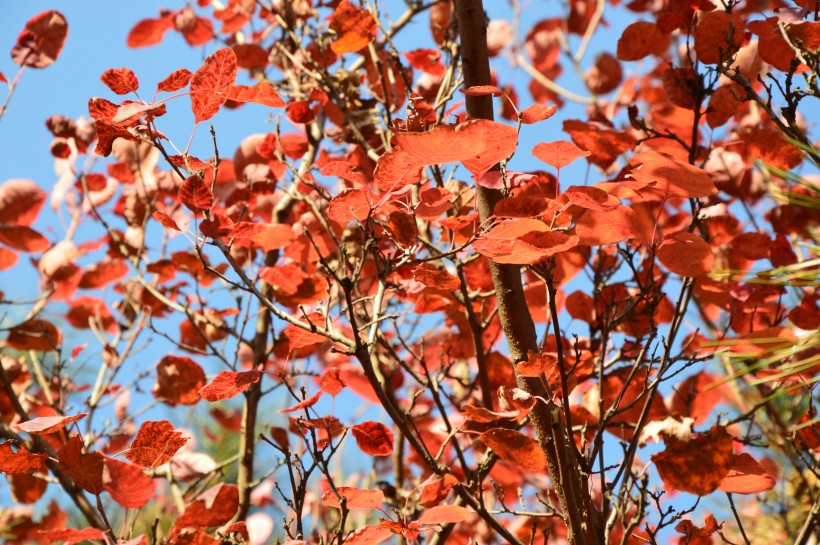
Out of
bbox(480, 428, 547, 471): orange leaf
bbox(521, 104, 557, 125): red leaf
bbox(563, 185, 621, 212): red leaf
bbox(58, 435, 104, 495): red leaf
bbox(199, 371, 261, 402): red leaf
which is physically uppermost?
bbox(521, 104, 557, 125): red leaf

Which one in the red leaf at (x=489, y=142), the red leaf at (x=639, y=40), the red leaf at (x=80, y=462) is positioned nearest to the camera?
the red leaf at (x=489, y=142)

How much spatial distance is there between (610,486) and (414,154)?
19.7 inches

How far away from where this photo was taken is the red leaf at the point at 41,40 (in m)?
1.69

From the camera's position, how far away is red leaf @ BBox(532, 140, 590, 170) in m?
0.93

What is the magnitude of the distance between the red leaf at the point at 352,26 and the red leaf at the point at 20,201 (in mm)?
871

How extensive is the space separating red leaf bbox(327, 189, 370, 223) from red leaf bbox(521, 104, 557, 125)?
8.9 inches

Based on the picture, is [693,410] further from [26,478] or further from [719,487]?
[26,478]

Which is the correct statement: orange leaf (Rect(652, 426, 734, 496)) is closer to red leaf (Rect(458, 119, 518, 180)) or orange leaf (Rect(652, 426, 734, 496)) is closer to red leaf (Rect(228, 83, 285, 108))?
red leaf (Rect(458, 119, 518, 180))

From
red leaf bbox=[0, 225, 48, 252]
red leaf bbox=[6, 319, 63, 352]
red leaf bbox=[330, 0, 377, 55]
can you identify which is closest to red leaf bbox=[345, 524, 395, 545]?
red leaf bbox=[330, 0, 377, 55]

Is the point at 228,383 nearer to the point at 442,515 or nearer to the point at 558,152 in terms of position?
the point at 442,515

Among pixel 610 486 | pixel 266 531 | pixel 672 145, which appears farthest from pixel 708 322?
pixel 266 531

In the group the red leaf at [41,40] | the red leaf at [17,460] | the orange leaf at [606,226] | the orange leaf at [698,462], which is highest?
the red leaf at [41,40]

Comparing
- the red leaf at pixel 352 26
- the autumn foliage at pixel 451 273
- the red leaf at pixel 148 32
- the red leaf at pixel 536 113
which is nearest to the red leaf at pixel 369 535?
the autumn foliage at pixel 451 273

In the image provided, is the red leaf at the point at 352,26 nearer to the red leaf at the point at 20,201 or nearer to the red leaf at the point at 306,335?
the red leaf at the point at 306,335
